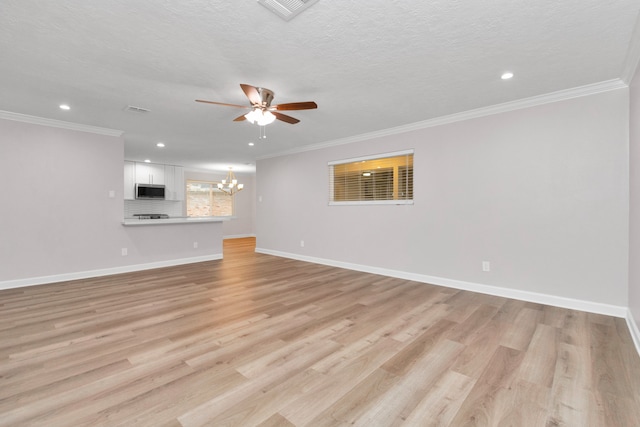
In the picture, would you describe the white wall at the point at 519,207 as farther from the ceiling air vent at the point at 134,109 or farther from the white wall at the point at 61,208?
the white wall at the point at 61,208

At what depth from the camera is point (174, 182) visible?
8.83m

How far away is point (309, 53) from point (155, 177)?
300 inches

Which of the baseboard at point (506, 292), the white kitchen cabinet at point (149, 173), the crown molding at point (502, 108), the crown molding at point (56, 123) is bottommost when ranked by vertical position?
the baseboard at point (506, 292)

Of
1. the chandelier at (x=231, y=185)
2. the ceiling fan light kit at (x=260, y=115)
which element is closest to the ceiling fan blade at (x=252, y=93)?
the ceiling fan light kit at (x=260, y=115)

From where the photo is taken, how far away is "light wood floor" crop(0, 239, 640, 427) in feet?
5.27

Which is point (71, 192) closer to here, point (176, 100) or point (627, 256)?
point (176, 100)

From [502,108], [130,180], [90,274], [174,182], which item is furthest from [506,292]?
[130,180]

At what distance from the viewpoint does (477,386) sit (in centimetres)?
185

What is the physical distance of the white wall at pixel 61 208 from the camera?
4.12 meters

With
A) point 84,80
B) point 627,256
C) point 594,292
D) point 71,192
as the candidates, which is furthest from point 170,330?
point 627,256

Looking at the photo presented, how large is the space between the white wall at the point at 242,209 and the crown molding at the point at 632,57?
32.0 ft

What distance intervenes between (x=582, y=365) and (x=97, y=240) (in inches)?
251

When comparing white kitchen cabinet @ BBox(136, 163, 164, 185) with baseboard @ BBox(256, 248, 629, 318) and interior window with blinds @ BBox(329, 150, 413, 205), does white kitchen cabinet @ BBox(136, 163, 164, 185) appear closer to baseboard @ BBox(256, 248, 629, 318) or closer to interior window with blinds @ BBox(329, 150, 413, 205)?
interior window with blinds @ BBox(329, 150, 413, 205)

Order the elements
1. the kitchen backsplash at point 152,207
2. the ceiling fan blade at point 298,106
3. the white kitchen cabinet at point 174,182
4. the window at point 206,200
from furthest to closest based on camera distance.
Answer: the window at point 206,200 < the white kitchen cabinet at point 174,182 < the kitchen backsplash at point 152,207 < the ceiling fan blade at point 298,106
